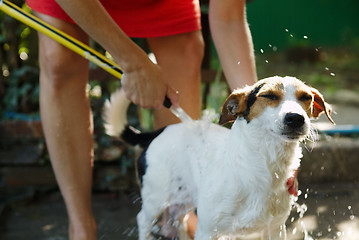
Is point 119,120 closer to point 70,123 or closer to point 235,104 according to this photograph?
point 70,123

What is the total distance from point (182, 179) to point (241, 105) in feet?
1.62

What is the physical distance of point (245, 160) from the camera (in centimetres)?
192

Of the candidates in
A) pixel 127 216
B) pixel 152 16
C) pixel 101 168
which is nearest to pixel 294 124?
pixel 152 16

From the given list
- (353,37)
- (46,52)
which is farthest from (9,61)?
(353,37)

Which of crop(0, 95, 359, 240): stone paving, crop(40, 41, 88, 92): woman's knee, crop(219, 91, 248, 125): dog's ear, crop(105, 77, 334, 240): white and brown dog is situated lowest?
crop(0, 95, 359, 240): stone paving

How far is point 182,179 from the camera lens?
7.31 feet

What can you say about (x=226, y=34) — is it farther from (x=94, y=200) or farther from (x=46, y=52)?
(x=94, y=200)

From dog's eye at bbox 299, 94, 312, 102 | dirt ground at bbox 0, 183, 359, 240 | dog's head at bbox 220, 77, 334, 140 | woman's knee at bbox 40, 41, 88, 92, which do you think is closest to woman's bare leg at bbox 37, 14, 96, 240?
woman's knee at bbox 40, 41, 88, 92

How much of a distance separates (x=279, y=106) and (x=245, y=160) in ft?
0.85

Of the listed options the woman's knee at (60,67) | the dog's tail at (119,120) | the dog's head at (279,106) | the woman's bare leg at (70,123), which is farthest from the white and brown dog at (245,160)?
the woman's knee at (60,67)

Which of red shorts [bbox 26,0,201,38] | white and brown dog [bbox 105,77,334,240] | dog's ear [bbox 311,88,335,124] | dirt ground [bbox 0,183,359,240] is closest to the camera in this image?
white and brown dog [bbox 105,77,334,240]

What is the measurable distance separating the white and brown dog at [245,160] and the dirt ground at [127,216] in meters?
0.71

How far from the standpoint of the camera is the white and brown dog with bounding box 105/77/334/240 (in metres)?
1.81

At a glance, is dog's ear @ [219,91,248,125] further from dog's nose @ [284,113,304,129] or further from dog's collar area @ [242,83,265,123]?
dog's nose @ [284,113,304,129]
